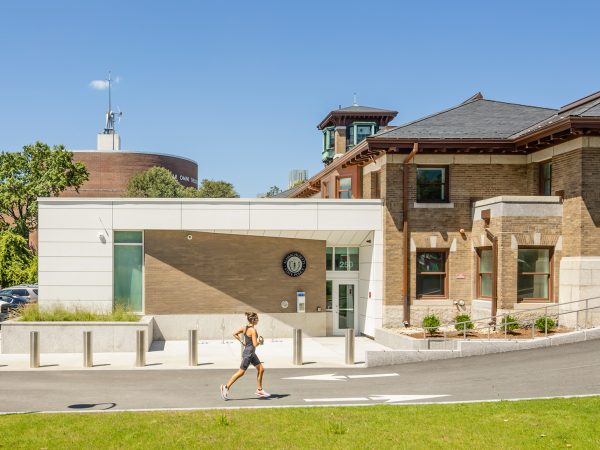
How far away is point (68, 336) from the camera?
2256 centimetres

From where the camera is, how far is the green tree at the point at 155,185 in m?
81.5

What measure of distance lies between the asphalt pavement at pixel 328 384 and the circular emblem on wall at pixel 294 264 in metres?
8.35

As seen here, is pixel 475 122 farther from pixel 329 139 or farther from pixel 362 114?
pixel 329 139

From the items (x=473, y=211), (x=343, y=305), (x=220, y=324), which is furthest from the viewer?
(x=343, y=305)

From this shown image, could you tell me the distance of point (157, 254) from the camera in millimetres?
26375

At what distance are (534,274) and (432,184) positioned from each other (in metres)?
5.00

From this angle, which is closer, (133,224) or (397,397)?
(397,397)

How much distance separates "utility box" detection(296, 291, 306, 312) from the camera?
2709cm

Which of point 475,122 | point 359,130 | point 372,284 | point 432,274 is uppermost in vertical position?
point 359,130

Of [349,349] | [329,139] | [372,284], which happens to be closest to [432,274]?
[372,284]

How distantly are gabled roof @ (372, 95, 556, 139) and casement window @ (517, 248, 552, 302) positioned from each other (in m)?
4.63

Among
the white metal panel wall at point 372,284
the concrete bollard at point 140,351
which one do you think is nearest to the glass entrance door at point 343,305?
the white metal panel wall at point 372,284

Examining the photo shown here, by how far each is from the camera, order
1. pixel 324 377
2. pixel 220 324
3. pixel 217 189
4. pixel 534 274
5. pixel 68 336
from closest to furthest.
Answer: pixel 324 377 < pixel 68 336 < pixel 534 274 < pixel 220 324 < pixel 217 189

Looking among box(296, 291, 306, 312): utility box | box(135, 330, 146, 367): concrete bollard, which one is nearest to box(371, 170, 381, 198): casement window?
box(296, 291, 306, 312): utility box
